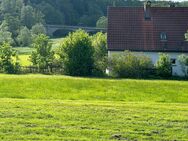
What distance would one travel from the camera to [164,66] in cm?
3997

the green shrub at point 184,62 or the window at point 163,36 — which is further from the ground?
the window at point 163,36

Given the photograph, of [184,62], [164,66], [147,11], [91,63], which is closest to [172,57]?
[184,62]

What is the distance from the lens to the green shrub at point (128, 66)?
1528 inches

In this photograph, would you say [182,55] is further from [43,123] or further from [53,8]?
[53,8]

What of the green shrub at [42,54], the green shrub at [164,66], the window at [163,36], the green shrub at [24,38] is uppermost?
the green shrub at [24,38]

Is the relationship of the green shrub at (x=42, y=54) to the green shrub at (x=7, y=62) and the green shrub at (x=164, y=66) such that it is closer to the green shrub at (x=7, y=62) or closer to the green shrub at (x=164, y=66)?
the green shrub at (x=7, y=62)

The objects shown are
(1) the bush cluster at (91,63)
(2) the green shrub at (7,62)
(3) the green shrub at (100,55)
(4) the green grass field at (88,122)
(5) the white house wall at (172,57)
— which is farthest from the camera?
(2) the green shrub at (7,62)

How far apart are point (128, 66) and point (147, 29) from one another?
7.58 meters

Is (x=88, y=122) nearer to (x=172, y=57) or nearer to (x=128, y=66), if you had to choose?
(x=128, y=66)

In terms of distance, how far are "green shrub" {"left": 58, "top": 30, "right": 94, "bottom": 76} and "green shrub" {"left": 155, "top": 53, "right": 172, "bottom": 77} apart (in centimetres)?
581

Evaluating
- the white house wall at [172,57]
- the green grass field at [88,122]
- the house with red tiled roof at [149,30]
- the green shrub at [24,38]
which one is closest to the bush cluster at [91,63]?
the white house wall at [172,57]

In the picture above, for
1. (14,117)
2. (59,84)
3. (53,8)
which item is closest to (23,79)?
(59,84)

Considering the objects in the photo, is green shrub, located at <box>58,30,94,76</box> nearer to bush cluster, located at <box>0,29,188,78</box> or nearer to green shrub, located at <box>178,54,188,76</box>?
bush cluster, located at <box>0,29,188,78</box>

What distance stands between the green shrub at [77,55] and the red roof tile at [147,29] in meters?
3.06
